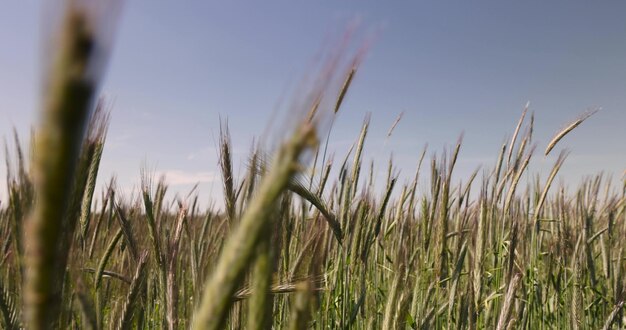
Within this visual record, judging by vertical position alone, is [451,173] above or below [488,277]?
above

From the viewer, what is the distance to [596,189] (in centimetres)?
419

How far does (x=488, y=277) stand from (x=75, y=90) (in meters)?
3.17

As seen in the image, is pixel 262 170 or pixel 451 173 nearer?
pixel 262 170

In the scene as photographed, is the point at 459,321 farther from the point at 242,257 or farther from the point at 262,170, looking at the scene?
the point at 242,257

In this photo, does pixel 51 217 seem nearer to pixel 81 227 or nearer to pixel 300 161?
pixel 300 161

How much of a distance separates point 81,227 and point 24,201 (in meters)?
0.85

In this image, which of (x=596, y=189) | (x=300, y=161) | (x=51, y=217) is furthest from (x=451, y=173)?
(x=596, y=189)

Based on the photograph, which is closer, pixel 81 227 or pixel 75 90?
pixel 75 90

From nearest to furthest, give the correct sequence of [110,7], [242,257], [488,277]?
[110,7] → [242,257] → [488,277]

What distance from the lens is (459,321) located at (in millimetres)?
1957

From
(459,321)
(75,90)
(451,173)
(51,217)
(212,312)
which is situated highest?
(451,173)

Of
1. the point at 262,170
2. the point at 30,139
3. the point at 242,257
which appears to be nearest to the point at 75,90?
the point at 242,257

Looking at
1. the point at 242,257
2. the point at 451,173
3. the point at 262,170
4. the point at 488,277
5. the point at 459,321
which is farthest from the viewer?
the point at 488,277

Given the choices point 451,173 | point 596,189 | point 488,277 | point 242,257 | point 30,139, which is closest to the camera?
point 242,257
